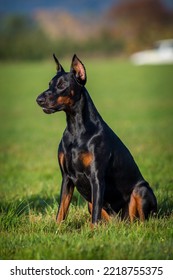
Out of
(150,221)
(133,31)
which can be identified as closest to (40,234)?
(150,221)

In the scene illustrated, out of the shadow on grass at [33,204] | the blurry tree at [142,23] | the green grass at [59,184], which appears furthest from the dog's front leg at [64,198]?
the blurry tree at [142,23]

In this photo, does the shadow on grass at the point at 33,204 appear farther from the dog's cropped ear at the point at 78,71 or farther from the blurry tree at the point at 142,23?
the blurry tree at the point at 142,23

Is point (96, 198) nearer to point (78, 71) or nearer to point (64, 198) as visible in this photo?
point (64, 198)

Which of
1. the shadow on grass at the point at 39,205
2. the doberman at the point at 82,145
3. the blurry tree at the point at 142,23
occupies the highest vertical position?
the blurry tree at the point at 142,23

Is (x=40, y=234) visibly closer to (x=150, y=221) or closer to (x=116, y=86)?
(x=150, y=221)

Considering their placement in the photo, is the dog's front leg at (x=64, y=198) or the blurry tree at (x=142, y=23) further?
the blurry tree at (x=142, y=23)

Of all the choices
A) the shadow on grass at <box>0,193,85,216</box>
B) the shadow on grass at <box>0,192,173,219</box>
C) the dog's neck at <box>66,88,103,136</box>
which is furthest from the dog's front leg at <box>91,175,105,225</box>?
the shadow on grass at <box>0,193,85,216</box>

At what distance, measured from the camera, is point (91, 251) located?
5203 millimetres

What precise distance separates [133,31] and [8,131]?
48316 mm

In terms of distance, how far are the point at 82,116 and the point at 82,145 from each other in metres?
0.29

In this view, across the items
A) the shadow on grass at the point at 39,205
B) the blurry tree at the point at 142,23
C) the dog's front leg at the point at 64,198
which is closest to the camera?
the dog's front leg at the point at 64,198

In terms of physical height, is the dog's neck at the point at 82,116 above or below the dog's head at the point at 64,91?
below

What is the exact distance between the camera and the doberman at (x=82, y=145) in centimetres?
587

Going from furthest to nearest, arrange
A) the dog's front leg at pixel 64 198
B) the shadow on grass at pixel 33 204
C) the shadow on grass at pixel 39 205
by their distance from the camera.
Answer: the shadow on grass at pixel 33 204
the shadow on grass at pixel 39 205
the dog's front leg at pixel 64 198
